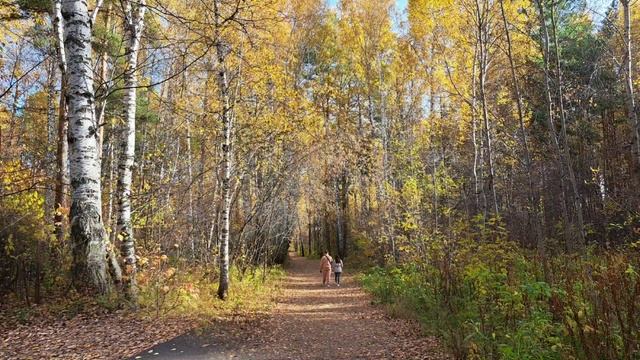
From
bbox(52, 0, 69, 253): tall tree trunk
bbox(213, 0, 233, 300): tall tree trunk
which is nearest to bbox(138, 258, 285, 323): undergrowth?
bbox(213, 0, 233, 300): tall tree trunk

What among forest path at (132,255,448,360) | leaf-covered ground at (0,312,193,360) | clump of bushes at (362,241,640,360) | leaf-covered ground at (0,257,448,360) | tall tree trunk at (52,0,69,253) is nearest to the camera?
clump of bushes at (362,241,640,360)

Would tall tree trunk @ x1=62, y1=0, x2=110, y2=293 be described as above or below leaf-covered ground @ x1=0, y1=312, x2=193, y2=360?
above

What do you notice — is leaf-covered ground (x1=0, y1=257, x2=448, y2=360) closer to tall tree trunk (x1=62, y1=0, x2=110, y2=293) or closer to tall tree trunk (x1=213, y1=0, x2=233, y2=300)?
tall tree trunk (x1=62, y1=0, x2=110, y2=293)

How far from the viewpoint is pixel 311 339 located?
748cm

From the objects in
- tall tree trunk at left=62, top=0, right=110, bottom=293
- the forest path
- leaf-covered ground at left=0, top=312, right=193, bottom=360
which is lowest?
the forest path

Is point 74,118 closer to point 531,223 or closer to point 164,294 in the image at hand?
point 164,294

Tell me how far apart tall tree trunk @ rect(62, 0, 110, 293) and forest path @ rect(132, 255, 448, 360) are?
187cm

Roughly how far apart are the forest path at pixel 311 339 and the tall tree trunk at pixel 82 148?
6.12 feet

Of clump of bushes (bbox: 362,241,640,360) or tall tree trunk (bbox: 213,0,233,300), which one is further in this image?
tall tree trunk (bbox: 213,0,233,300)

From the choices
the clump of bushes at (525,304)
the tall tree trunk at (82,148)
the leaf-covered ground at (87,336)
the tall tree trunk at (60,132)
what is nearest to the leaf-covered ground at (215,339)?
the leaf-covered ground at (87,336)

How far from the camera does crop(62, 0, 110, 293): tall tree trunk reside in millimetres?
5496

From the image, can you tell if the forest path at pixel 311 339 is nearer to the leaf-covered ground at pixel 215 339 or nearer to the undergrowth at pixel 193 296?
the leaf-covered ground at pixel 215 339

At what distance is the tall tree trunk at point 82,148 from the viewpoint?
5496mm

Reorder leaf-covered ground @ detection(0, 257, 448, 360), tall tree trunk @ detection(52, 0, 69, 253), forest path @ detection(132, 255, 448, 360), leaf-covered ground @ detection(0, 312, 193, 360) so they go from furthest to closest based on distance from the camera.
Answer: tall tree trunk @ detection(52, 0, 69, 253), forest path @ detection(132, 255, 448, 360), leaf-covered ground @ detection(0, 257, 448, 360), leaf-covered ground @ detection(0, 312, 193, 360)
